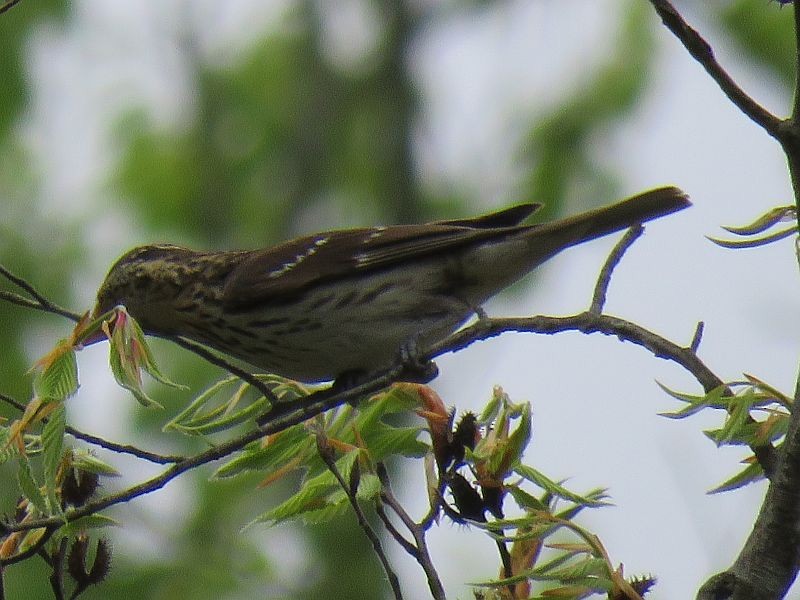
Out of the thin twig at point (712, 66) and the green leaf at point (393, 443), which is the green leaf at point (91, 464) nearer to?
the green leaf at point (393, 443)

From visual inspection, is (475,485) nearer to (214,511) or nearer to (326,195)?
(214,511)

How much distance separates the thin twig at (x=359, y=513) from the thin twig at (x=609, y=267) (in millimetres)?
812

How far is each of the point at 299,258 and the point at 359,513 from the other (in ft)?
8.01

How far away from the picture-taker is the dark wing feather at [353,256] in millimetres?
5277

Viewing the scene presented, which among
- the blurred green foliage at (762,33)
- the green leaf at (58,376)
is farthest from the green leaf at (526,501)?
the blurred green foliage at (762,33)

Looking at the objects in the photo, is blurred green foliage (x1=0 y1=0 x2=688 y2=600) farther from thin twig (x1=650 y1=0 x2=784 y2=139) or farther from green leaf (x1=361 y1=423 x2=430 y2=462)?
thin twig (x1=650 y1=0 x2=784 y2=139)

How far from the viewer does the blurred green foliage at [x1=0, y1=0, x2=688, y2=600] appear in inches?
437

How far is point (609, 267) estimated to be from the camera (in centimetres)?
376

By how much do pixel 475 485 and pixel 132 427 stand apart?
7.70 m

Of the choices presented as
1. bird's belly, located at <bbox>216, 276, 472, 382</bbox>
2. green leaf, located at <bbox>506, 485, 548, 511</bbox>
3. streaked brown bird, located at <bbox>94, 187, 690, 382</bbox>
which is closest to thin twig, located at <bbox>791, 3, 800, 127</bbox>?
green leaf, located at <bbox>506, 485, 548, 511</bbox>

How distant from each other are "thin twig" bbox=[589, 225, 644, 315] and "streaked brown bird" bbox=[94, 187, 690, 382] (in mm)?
864

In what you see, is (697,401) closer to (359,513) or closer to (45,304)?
(359,513)

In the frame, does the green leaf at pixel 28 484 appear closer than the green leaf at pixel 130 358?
Yes

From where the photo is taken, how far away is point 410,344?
16.2ft
